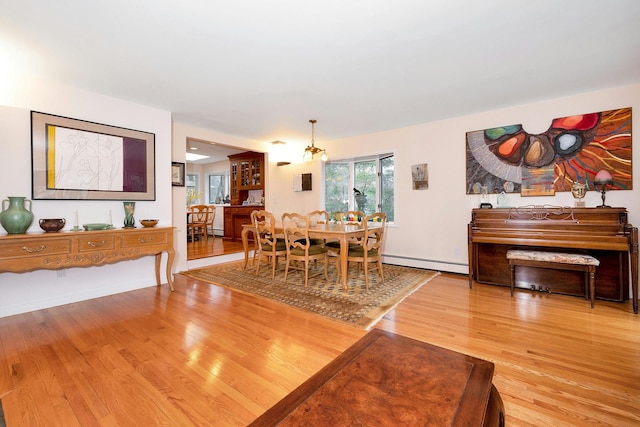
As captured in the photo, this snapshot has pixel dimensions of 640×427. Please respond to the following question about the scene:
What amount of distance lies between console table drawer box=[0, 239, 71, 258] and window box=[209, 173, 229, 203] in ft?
19.9

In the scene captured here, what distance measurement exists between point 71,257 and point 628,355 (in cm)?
467

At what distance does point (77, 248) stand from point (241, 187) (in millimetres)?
4533

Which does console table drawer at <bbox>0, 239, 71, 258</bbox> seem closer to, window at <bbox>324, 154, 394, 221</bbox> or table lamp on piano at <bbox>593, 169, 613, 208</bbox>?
window at <bbox>324, 154, 394, 221</bbox>

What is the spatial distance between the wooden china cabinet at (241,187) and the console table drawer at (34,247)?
4130 mm

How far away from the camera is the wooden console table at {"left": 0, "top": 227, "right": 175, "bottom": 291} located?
7.89 ft

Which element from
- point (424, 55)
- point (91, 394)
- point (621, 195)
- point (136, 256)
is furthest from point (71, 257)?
point (621, 195)

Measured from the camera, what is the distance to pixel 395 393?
0.97 metres

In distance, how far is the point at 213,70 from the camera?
270 cm

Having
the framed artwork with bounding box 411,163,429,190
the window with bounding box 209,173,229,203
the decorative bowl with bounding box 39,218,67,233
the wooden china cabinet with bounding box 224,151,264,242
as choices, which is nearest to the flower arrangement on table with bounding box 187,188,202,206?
the window with bounding box 209,173,229,203

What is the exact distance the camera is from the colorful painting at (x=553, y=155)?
10.3 feet

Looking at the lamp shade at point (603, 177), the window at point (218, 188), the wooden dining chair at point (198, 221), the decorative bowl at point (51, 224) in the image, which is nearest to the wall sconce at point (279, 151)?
the wooden dining chair at point (198, 221)

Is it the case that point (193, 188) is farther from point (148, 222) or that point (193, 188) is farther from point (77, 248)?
point (77, 248)

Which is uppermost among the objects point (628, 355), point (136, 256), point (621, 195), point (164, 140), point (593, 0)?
point (593, 0)

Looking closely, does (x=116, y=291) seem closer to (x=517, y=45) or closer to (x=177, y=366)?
(x=177, y=366)
